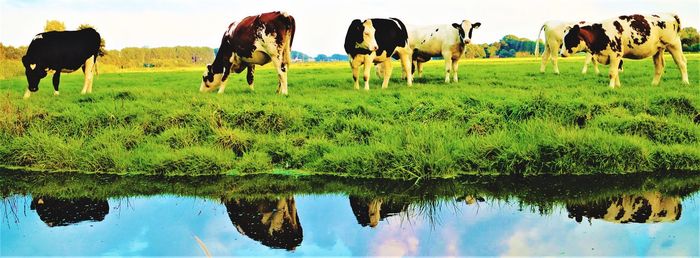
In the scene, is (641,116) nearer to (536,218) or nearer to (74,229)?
(536,218)

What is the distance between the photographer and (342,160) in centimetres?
792

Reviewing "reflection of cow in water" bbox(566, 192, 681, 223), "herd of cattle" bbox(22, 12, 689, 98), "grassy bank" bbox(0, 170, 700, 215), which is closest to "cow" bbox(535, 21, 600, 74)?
"herd of cattle" bbox(22, 12, 689, 98)

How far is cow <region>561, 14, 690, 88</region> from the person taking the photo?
44.2 ft

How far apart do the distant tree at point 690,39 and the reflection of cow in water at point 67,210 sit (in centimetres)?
3348

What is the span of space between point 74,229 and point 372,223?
2615mm

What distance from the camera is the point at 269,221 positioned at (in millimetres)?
5812

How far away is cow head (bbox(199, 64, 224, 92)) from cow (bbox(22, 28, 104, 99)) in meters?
2.69

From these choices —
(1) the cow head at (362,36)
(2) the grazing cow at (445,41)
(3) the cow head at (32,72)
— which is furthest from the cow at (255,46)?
(2) the grazing cow at (445,41)

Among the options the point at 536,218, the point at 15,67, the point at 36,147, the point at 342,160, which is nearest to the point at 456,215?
the point at 536,218

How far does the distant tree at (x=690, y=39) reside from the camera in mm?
33188

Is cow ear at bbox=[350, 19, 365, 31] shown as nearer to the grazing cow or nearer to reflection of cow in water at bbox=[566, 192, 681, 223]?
the grazing cow

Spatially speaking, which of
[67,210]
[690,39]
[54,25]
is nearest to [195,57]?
[54,25]

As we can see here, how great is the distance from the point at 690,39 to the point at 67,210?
116ft

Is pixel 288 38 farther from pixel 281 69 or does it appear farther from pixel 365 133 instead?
pixel 365 133
